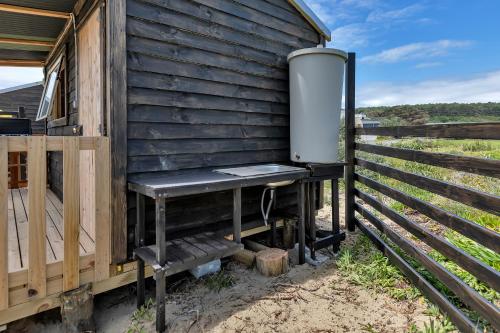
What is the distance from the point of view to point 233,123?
10.8 ft

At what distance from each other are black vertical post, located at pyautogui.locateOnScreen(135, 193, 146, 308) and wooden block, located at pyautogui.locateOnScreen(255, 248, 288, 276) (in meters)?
1.11

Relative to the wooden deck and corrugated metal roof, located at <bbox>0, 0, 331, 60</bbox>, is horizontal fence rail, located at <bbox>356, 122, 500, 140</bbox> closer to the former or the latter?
corrugated metal roof, located at <bbox>0, 0, 331, 60</bbox>

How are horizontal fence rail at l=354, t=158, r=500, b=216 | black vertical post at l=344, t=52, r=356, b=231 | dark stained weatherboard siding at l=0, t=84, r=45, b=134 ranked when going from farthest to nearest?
dark stained weatherboard siding at l=0, t=84, r=45, b=134 < black vertical post at l=344, t=52, r=356, b=231 < horizontal fence rail at l=354, t=158, r=500, b=216

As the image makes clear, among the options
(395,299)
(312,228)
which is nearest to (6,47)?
(312,228)

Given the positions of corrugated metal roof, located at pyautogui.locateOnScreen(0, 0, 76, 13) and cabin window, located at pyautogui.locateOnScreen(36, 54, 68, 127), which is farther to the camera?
cabin window, located at pyautogui.locateOnScreen(36, 54, 68, 127)

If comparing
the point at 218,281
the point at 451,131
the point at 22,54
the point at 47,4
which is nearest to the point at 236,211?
the point at 218,281

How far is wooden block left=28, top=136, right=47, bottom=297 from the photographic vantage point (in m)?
1.94

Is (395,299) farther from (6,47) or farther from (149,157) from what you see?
(6,47)

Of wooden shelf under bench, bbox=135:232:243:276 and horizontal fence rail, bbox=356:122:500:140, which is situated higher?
horizontal fence rail, bbox=356:122:500:140

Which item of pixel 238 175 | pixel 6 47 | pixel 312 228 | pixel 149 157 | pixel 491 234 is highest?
pixel 6 47

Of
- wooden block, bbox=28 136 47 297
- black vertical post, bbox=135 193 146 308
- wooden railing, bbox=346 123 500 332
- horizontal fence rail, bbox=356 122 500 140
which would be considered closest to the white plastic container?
black vertical post, bbox=135 193 146 308

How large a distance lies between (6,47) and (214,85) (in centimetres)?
413

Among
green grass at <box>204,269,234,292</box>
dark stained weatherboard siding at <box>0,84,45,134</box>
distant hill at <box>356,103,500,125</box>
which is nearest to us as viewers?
green grass at <box>204,269,234,292</box>

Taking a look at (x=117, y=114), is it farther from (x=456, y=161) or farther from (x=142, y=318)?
(x=456, y=161)
